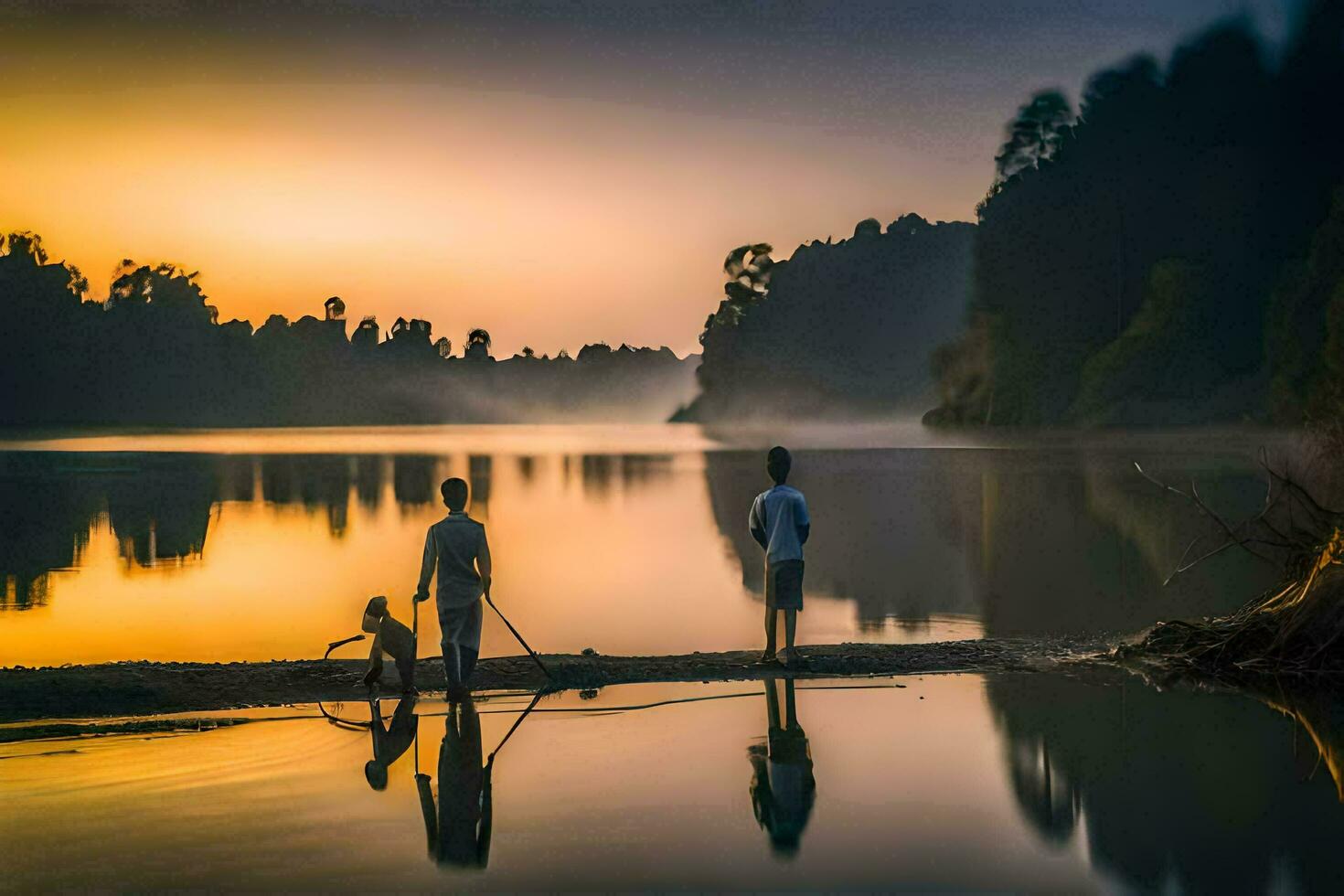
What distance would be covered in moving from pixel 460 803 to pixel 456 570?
2908mm

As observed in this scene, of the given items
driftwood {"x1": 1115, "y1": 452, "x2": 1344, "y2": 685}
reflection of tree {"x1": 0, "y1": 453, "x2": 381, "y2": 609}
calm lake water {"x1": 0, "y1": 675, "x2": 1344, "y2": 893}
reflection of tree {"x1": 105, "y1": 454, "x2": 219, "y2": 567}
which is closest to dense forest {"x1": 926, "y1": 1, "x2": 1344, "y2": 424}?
reflection of tree {"x1": 0, "y1": 453, "x2": 381, "y2": 609}

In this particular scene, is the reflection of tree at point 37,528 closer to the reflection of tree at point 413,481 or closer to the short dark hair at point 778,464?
the reflection of tree at point 413,481

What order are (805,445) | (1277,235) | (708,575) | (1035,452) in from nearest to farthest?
(708,575) < (1035,452) < (1277,235) < (805,445)

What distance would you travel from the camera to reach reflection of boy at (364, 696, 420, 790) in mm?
9102

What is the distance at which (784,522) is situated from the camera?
40.4ft

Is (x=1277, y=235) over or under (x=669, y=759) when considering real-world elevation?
over

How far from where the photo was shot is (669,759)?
945 centimetres

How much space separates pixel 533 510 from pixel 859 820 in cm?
3418

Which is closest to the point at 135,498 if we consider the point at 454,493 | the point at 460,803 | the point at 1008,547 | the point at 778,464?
the point at 1008,547

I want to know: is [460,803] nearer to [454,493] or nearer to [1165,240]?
[454,493]

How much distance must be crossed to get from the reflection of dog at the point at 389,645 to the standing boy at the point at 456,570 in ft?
1.40

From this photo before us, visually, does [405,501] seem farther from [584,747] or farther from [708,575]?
[584,747]

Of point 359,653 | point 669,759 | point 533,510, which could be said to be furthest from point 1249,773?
point 533,510

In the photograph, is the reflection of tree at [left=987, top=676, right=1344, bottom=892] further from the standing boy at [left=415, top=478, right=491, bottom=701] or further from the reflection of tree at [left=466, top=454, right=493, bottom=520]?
the reflection of tree at [left=466, top=454, right=493, bottom=520]
